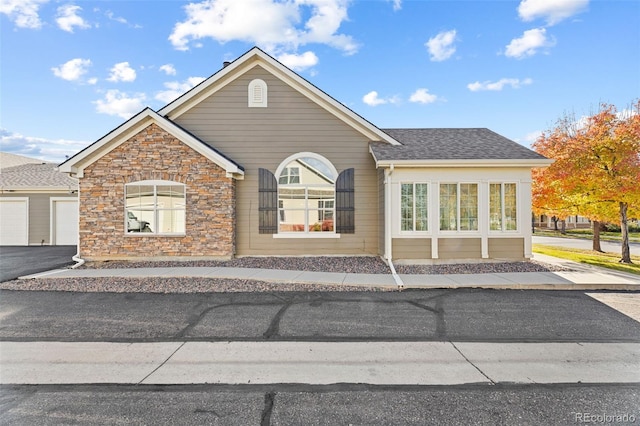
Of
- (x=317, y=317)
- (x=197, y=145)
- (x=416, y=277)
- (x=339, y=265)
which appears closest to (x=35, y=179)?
(x=197, y=145)

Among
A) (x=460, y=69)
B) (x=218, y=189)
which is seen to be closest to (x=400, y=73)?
(x=460, y=69)

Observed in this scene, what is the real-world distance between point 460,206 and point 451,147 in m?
2.24

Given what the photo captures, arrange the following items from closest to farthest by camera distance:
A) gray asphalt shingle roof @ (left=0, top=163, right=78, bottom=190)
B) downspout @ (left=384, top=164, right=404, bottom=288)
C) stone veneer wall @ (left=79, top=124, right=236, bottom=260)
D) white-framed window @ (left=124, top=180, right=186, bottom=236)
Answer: downspout @ (left=384, top=164, right=404, bottom=288), stone veneer wall @ (left=79, top=124, right=236, bottom=260), white-framed window @ (left=124, top=180, right=186, bottom=236), gray asphalt shingle roof @ (left=0, top=163, right=78, bottom=190)

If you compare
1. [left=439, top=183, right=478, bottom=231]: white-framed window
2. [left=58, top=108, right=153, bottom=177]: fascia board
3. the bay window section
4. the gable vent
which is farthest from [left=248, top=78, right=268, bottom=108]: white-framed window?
the bay window section

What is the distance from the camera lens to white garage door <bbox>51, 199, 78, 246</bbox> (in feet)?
55.6

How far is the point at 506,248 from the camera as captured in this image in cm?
1047

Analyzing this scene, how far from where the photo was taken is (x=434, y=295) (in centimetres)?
724

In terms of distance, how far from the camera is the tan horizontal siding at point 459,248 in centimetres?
1041

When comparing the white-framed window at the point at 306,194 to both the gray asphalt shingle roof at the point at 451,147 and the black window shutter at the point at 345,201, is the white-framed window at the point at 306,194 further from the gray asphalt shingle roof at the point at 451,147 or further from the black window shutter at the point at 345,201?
the gray asphalt shingle roof at the point at 451,147

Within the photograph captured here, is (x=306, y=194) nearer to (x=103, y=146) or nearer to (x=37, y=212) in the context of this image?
(x=103, y=146)

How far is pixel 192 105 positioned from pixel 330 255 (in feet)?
24.1

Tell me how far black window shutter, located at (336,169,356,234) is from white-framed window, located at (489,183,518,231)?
4.53 metres

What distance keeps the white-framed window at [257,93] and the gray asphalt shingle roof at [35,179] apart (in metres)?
12.0

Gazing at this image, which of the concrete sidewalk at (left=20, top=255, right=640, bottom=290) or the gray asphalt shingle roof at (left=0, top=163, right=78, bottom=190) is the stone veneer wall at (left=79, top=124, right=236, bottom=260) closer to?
the concrete sidewalk at (left=20, top=255, right=640, bottom=290)
